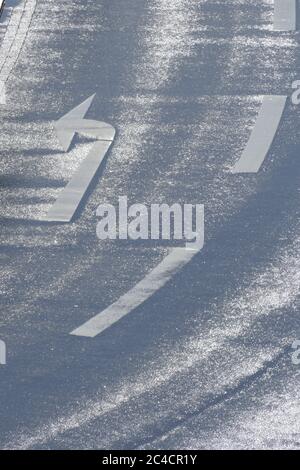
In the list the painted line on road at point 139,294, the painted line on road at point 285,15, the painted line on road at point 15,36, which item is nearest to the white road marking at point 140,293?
the painted line on road at point 139,294

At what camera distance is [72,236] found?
14.3 m

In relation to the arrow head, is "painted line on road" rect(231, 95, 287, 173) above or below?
below

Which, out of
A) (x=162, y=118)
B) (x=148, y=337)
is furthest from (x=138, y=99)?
(x=148, y=337)

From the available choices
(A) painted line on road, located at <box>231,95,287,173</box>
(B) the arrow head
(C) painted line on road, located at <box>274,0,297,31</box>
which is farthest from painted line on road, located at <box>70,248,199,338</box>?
(C) painted line on road, located at <box>274,0,297,31</box>

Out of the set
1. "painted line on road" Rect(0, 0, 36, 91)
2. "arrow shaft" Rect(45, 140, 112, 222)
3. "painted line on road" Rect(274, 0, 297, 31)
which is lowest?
"arrow shaft" Rect(45, 140, 112, 222)

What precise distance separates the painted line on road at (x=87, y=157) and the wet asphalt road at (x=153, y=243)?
0.13 m

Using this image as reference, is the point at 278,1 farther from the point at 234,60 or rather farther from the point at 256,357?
the point at 256,357

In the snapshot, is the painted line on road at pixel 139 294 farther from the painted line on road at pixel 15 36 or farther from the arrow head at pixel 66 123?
the painted line on road at pixel 15 36

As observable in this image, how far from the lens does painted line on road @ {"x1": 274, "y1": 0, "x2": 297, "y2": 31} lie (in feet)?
62.0

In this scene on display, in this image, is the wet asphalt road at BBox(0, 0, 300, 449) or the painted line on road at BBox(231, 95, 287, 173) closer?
the wet asphalt road at BBox(0, 0, 300, 449)

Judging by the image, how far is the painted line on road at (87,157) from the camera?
14750 millimetres

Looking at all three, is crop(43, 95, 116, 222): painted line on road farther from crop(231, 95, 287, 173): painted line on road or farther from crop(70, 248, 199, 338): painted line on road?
crop(231, 95, 287, 173): painted line on road

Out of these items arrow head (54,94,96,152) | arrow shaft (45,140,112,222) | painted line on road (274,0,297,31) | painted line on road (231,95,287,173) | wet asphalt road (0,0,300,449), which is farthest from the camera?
painted line on road (274,0,297,31)

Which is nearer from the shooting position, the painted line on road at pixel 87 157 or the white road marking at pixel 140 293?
the white road marking at pixel 140 293
